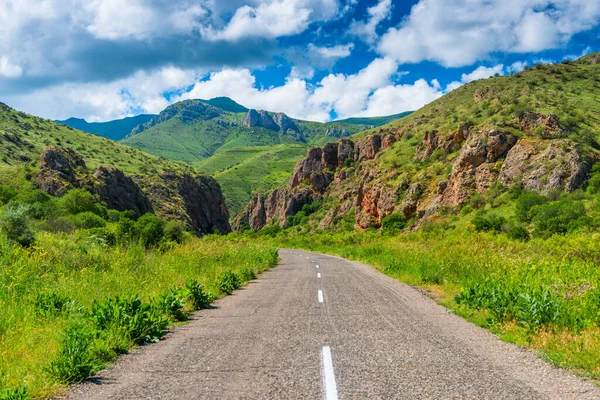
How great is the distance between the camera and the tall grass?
5453mm

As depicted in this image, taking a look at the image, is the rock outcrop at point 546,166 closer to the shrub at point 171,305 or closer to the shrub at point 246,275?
the shrub at point 246,275

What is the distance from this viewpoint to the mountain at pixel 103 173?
64312 millimetres

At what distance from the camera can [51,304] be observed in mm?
8375

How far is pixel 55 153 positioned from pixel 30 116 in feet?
186

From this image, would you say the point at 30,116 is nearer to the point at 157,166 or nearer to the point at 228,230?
the point at 157,166

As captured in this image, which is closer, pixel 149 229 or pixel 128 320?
pixel 128 320

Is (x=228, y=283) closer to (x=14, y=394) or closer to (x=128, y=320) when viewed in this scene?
(x=128, y=320)

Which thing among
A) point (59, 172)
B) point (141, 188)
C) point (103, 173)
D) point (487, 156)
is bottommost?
point (487, 156)

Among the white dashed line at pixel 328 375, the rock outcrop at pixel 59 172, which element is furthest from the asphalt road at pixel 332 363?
the rock outcrop at pixel 59 172

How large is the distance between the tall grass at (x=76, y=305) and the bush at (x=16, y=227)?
0.47 metres

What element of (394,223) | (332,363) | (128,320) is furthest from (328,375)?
(394,223)

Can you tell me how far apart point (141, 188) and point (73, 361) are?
9790 cm

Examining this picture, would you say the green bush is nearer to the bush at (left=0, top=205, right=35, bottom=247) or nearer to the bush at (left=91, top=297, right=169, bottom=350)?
the bush at (left=91, top=297, right=169, bottom=350)

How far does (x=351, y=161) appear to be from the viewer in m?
116
